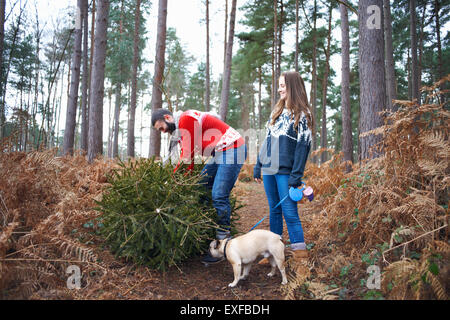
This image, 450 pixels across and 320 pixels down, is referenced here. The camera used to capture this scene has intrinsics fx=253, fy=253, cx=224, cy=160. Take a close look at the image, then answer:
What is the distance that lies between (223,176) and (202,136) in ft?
1.88

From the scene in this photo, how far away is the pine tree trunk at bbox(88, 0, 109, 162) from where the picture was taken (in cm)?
708

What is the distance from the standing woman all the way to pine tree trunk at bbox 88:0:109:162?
5578 mm

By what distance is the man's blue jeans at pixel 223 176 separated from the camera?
3.05 meters

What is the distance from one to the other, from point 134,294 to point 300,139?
234cm

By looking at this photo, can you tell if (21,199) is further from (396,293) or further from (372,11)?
(372,11)

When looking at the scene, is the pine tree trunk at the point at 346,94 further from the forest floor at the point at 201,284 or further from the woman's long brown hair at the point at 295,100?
the forest floor at the point at 201,284

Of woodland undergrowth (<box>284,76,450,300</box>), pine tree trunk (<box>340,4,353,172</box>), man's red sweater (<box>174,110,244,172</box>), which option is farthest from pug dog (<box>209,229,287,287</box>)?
pine tree trunk (<box>340,4,353,172</box>)

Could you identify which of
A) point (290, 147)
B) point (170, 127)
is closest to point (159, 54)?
point (170, 127)

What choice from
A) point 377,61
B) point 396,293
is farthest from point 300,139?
point 377,61

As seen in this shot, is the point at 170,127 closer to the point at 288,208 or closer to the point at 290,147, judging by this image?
the point at 290,147

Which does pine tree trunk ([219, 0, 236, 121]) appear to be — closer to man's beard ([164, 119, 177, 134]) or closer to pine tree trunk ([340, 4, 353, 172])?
pine tree trunk ([340, 4, 353, 172])

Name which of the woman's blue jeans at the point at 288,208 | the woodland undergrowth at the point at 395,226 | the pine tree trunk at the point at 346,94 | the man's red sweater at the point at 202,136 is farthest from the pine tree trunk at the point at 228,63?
the woodland undergrowth at the point at 395,226

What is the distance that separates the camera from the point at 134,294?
231 cm

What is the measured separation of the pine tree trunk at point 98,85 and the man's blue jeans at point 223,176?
4981 millimetres
